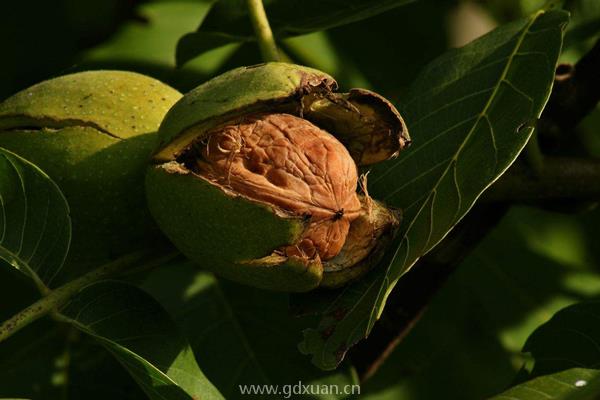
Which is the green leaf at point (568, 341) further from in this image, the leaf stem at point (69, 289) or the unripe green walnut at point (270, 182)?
the leaf stem at point (69, 289)

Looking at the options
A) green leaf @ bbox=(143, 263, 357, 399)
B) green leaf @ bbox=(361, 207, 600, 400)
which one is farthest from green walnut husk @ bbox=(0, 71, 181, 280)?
green leaf @ bbox=(361, 207, 600, 400)

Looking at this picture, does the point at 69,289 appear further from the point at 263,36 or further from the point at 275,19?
the point at 275,19

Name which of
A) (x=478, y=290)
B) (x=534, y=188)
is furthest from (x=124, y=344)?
(x=478, y=290)

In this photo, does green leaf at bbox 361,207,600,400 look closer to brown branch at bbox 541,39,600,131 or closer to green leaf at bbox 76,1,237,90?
brown branch at bbox 541,39,600,131

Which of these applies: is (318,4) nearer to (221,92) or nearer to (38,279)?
(221,92)

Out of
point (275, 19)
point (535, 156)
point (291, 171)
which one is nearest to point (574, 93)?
point (535, 156)

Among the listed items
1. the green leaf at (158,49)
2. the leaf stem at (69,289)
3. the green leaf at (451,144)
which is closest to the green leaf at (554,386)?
the green leaf at (451,144)
